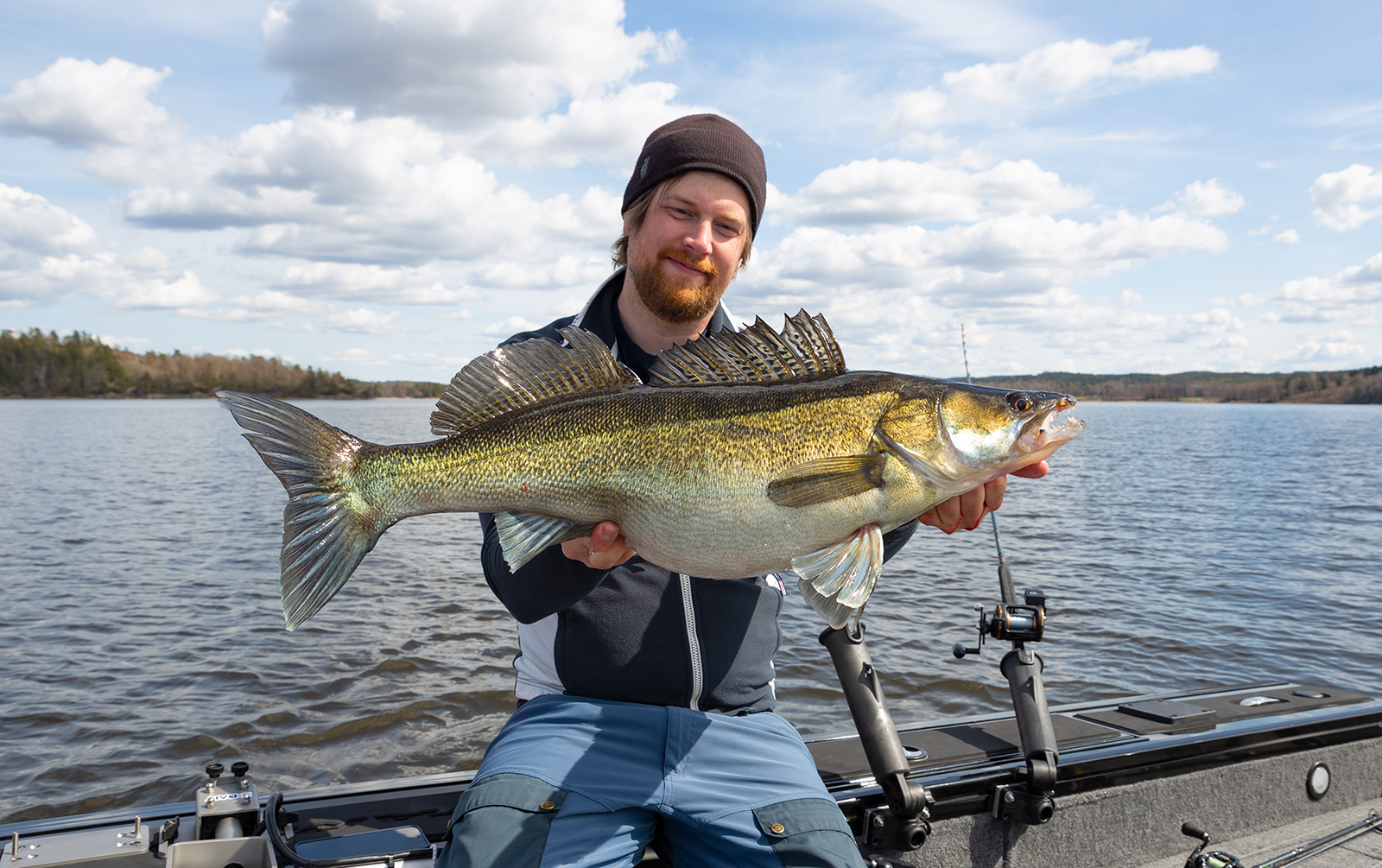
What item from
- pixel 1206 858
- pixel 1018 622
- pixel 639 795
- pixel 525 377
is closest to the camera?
pixel 525 377

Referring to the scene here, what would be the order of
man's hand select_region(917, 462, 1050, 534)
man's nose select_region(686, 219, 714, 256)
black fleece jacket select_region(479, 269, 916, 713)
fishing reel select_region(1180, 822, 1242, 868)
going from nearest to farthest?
man's hand select_region(917, 462, 1050, 534) < black fleece jacket select_region(479, 269, 916, 713) < fishing reel select_region(1180, 822, 1242, 868) < man's nose select_region(686, 219, 714, 256)

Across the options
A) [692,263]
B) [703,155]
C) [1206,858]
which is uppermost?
[703,155]

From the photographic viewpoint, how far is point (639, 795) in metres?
3.03

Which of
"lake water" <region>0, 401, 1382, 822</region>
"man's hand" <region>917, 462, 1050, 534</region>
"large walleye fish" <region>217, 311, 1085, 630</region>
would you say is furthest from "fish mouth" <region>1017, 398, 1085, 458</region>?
"lake water" <region>0, 401, 1382, 822</region>

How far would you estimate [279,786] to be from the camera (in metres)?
7.00

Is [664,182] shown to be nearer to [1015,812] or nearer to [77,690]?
[1015,812]

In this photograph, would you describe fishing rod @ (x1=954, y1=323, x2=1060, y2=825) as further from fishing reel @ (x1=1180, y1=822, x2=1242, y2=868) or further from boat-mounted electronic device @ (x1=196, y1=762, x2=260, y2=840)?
boat-mounted electronic device @ (x1=196, y1=762, x2=260, y2=840)

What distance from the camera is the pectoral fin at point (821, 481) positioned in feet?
8.82

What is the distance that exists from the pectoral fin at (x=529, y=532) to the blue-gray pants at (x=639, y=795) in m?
0.81

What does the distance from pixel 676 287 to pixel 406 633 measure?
8.76 meters

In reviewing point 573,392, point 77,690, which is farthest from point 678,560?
point 77,690

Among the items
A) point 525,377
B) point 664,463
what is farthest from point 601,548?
point 525,377

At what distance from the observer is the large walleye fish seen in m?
2.67

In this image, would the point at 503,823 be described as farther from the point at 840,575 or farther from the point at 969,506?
the point at 969,506
